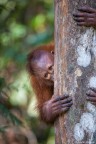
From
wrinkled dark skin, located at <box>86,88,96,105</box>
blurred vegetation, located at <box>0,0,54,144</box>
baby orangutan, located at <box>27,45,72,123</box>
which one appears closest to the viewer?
wrinkled dark skin, located at <box>86,88,96,105</box>

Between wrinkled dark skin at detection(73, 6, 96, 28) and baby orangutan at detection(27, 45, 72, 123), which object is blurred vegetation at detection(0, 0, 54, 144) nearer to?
baby orangutan at detection(27, 45, 72, 123)

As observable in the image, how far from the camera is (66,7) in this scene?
11.1 ft


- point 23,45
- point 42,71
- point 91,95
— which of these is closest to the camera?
point 91,95

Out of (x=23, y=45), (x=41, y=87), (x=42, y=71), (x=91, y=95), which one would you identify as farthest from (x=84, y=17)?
(x=23, y=45)

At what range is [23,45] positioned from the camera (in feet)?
26.4

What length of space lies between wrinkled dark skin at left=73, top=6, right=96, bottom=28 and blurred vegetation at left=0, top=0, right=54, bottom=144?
305 centimetres

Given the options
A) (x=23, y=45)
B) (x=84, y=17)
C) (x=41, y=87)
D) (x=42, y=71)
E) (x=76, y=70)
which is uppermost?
(x=84, y=17)

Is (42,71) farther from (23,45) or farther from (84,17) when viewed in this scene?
(23,45)

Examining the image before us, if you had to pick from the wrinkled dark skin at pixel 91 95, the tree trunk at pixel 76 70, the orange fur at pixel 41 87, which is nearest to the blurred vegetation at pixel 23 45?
the orange fur at pixel 41 87

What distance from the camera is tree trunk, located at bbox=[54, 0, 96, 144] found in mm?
3320

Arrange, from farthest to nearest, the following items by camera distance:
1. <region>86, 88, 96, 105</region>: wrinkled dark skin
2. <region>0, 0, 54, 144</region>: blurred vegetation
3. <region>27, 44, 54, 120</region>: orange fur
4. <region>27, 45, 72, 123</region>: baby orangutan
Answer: <region>0, 0, 54, 144</region>: blurred vegetation
<region>27, 44, 54, 120</region>: orange fur
<region>27, 45, 72, 123</region>: baby orangutan
<region>86, 88, 96, 105</region>: wrinkled dark skin

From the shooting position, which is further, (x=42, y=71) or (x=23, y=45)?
(x=23, y=45)

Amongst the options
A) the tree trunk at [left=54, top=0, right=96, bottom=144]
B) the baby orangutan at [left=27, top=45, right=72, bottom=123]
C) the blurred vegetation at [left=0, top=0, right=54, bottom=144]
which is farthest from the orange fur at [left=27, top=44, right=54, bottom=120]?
the blurred vegetation at [left=0, top=0, right=54, bottom=144]

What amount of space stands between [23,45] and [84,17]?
475cm
